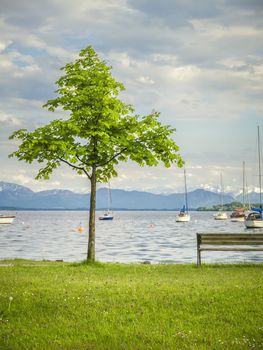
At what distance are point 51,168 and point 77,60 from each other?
18.0 feet

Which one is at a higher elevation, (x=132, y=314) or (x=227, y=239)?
(x=227, y=239)

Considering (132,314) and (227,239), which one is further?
(227,239)

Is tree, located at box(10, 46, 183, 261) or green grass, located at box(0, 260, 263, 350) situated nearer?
green grass, located at box(0, 260, 263, 350)

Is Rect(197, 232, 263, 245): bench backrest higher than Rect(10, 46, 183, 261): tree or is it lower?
lower

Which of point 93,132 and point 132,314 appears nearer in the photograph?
point 132,314

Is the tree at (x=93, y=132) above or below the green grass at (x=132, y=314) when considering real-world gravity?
above

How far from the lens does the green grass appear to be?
369 inches

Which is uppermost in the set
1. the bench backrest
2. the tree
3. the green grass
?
the tree

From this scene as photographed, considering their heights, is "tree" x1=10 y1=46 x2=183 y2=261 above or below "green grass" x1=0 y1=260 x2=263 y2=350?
above

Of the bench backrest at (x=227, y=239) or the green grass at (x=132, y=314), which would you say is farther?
the bench backrest at (x=227, y=239)

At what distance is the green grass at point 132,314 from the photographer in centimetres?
937

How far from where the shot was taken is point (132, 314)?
11047 millimetres

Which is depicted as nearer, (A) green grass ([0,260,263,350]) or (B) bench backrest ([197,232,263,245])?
(A) green grass ([0,260,263,350])

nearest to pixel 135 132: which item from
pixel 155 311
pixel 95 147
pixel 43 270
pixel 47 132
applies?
pixel 95 147
